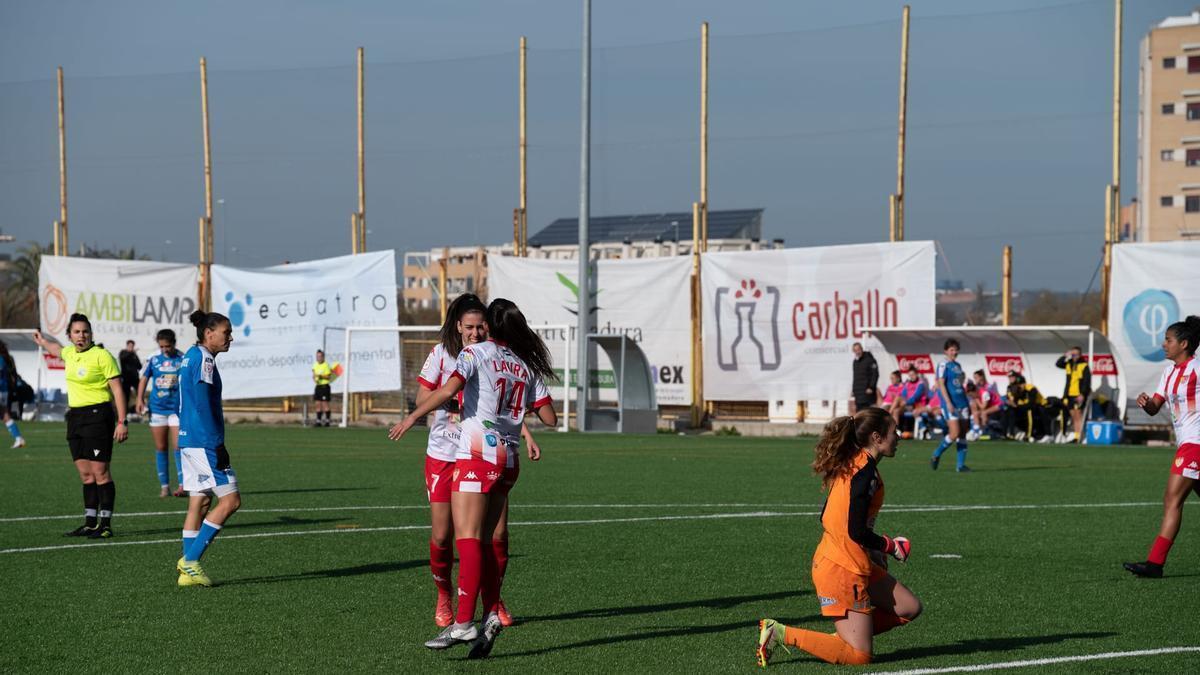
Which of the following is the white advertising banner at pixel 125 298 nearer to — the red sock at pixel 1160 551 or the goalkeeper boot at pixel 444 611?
the goalkeeper boot at pixel 444 611

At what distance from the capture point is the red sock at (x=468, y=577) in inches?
284

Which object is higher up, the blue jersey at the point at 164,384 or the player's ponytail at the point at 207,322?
the player's ponytail at the point at 207,322

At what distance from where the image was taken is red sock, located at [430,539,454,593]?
815cm

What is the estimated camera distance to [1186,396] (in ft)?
34.5

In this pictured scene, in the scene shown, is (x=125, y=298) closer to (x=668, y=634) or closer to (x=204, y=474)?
(x=204, y=474)

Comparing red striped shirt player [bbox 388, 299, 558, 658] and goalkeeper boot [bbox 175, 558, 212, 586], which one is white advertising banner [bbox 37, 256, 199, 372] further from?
red striped shirt player [bbox 388, 299, 558, 658]

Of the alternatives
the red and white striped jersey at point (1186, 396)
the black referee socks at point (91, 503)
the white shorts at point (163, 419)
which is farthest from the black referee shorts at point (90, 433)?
the red and white striped jersey at point (1186, 396)

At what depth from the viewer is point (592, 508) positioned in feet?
48.7

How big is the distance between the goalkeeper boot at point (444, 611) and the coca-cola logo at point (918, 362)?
23.4 meters

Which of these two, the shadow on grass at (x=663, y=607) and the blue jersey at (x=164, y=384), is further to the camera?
the blue jersey at (x=164, y=384)

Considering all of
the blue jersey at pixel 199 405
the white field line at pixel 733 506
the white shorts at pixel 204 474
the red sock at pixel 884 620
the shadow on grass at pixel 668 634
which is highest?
the blue jersey at pixel 199 405

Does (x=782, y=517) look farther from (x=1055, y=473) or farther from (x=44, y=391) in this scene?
(x=44, y=391)

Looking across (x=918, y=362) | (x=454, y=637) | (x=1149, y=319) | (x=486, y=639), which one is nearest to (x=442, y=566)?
(x=454, y=637)

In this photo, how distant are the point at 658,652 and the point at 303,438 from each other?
22.5 metres
